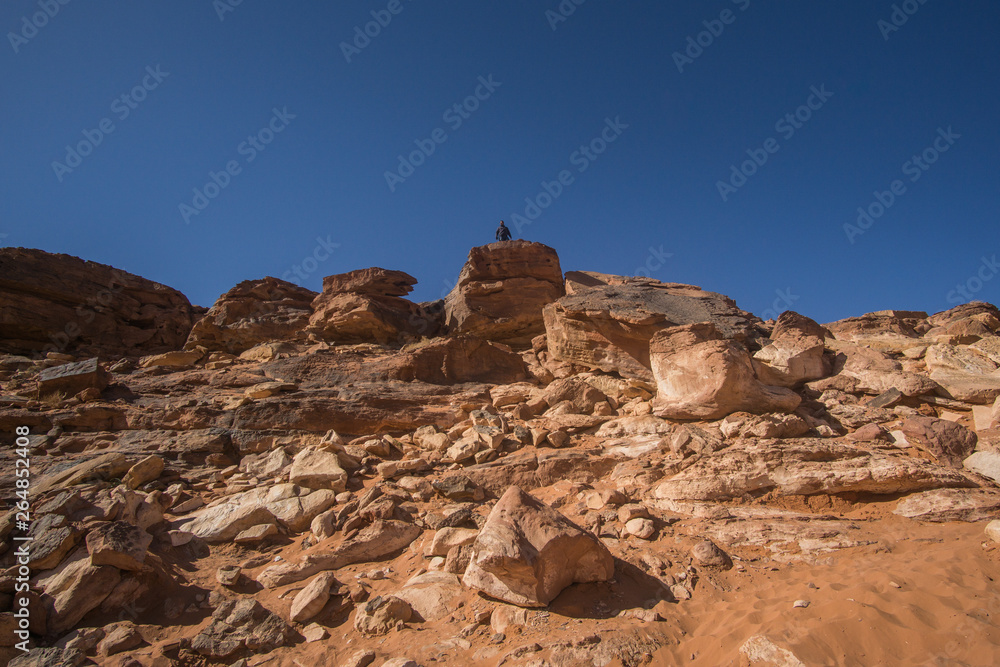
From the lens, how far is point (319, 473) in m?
5.97

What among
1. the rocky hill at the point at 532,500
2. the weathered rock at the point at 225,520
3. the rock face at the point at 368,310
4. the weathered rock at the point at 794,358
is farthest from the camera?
the rock face at the point at 368,310

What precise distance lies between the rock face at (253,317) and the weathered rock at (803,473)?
44.0 ft

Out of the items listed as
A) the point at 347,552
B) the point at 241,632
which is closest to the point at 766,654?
the point at 347,552

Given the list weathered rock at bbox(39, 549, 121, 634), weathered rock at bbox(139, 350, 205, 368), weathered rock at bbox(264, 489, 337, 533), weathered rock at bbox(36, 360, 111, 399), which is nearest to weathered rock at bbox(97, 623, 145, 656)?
weathered rock at bbox(39, 549, 121, 634)

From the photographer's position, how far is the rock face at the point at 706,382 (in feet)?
21.5

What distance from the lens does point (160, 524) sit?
5.09 metres

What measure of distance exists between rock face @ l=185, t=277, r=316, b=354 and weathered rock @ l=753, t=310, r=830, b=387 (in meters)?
13.7

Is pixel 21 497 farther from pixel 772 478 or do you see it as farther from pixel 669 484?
pixel 772 478

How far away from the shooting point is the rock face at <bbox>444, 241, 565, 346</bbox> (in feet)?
47.4

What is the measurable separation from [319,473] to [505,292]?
33.5 feet

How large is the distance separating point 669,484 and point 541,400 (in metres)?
3.33

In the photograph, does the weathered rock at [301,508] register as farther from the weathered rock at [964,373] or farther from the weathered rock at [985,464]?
the weathered rock at [964,373]

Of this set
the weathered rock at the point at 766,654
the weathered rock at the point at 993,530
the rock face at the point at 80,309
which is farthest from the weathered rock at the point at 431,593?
the rock face at the point at 80,309

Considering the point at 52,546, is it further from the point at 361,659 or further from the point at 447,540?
the point at 447,540
